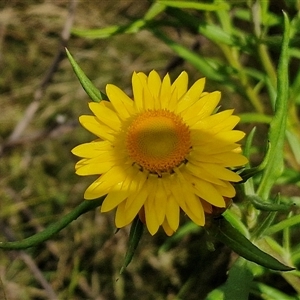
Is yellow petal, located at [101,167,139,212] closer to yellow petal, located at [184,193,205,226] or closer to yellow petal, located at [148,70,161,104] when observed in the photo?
yellow petal, located at [184,193,205,226]

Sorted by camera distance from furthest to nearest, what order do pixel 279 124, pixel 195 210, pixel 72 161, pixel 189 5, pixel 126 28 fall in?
pixel 72 161
pixel 126 28
pixel 189 5
pixel 279 124
pixel 195 210

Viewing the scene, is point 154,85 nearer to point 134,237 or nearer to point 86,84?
point 86,84

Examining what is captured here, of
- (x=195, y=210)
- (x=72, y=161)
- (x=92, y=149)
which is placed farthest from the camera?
(x=72, y=161)

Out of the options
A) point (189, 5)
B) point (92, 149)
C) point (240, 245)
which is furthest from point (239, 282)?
point (189, 5)

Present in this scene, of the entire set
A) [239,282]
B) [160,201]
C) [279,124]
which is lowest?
[239,282]

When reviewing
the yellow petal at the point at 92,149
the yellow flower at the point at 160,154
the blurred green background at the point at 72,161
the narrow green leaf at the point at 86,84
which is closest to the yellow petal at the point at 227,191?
the yellow flower at the point at 160,154

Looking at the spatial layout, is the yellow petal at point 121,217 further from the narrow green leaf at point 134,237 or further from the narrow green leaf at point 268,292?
the narrow green leaf at point 268,292

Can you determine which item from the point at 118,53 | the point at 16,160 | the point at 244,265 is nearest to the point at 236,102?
the point at 118,53
